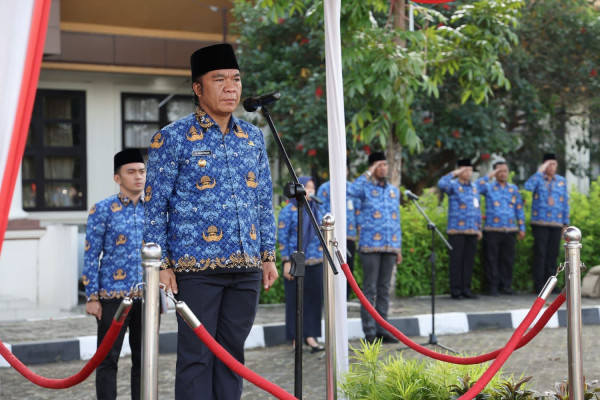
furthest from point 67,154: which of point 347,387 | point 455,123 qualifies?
point 347,387

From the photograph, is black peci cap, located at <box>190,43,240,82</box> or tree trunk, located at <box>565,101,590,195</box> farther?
tree trunk, located at <box>565,101,590,195</box>

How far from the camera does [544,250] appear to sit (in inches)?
486

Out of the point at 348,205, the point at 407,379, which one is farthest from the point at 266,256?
the point at 348,205

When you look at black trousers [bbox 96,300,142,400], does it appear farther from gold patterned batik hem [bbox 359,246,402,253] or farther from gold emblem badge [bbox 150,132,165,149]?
gold patterned batik hem [bbox 359,246,402,253]

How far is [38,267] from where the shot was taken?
11.0 metres

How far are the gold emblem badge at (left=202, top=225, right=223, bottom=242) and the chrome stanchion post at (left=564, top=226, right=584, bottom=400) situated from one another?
1.71m

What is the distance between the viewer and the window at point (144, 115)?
51.0 ft

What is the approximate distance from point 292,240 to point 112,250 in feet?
10.4

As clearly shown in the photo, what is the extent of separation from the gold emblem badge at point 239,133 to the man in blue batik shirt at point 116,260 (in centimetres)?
133

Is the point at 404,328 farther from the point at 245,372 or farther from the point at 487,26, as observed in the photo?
the point at 245,372

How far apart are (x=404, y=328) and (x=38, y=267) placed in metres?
4.75

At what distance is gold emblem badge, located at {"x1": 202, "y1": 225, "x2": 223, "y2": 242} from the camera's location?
4.24 metres

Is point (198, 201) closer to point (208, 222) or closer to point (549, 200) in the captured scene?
point (208, 222)

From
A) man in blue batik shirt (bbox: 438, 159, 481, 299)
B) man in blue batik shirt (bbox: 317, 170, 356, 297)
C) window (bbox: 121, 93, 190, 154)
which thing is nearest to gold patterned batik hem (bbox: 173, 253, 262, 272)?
man in blue batik shirt (bbox: 317, 170, 356, 297)
